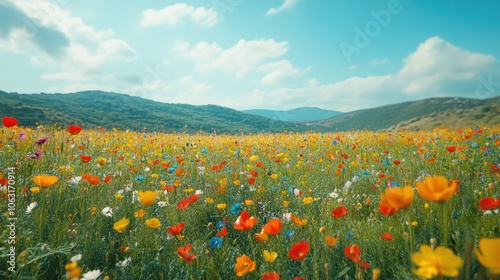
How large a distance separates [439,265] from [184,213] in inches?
91.1

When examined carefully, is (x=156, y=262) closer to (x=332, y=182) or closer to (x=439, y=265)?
(x=439, y=265)

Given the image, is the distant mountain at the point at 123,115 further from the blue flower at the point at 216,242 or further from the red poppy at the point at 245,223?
the red poppy at the point at 245,223

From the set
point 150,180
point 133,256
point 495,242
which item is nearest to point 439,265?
point 495,242

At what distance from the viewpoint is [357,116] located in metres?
195

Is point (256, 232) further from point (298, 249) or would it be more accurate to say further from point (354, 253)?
point (354, 253)

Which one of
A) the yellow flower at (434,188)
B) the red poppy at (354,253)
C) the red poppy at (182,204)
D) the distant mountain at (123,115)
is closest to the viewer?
the yellow flower at (434,188)

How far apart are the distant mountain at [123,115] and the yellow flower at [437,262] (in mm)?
5476

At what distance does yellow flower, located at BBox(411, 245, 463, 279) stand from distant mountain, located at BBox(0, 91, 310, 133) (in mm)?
5476

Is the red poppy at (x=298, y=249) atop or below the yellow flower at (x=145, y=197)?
below

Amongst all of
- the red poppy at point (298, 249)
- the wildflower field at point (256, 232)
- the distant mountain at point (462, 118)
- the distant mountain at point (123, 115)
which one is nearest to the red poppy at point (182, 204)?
the wildflower field at point (256, 232)

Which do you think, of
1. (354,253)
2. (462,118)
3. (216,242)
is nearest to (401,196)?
(354,253)

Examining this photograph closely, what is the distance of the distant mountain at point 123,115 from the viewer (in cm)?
6475

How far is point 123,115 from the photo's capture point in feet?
359

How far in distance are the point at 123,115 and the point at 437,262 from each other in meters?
119
